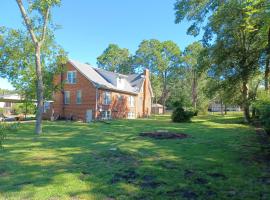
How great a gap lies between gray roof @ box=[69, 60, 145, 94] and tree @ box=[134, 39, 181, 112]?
23.6 m

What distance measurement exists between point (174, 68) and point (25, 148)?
56.9 m

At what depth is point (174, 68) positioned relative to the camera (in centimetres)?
6519

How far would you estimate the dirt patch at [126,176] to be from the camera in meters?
6.46

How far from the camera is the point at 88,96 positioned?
102ft

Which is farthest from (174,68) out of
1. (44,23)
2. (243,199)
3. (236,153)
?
(243,199)

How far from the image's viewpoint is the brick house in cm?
3098

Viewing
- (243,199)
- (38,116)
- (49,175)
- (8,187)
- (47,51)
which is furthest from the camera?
(47,51)

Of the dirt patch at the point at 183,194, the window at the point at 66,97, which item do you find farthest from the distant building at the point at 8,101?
the dirt patch at the point at 183,194

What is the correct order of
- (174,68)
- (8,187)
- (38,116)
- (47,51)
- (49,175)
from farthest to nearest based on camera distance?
1. (174,68)
2. (47,51)
3. (38,116)
4. (49,175)
5. (8,187)

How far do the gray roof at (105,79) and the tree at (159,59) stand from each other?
2355 centimetres

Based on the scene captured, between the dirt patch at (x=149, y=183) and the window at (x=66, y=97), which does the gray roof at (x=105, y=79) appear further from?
the dirt patch at (x=149, y=183)

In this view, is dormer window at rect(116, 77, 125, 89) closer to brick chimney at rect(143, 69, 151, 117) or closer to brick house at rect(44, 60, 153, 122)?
brick house at rect(44, 60, 153, 122)

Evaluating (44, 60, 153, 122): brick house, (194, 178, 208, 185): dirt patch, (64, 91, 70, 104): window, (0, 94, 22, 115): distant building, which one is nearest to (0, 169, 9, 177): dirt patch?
(194, 178, 208, 185): dirt patch

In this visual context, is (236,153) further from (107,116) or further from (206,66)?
(107,116)
